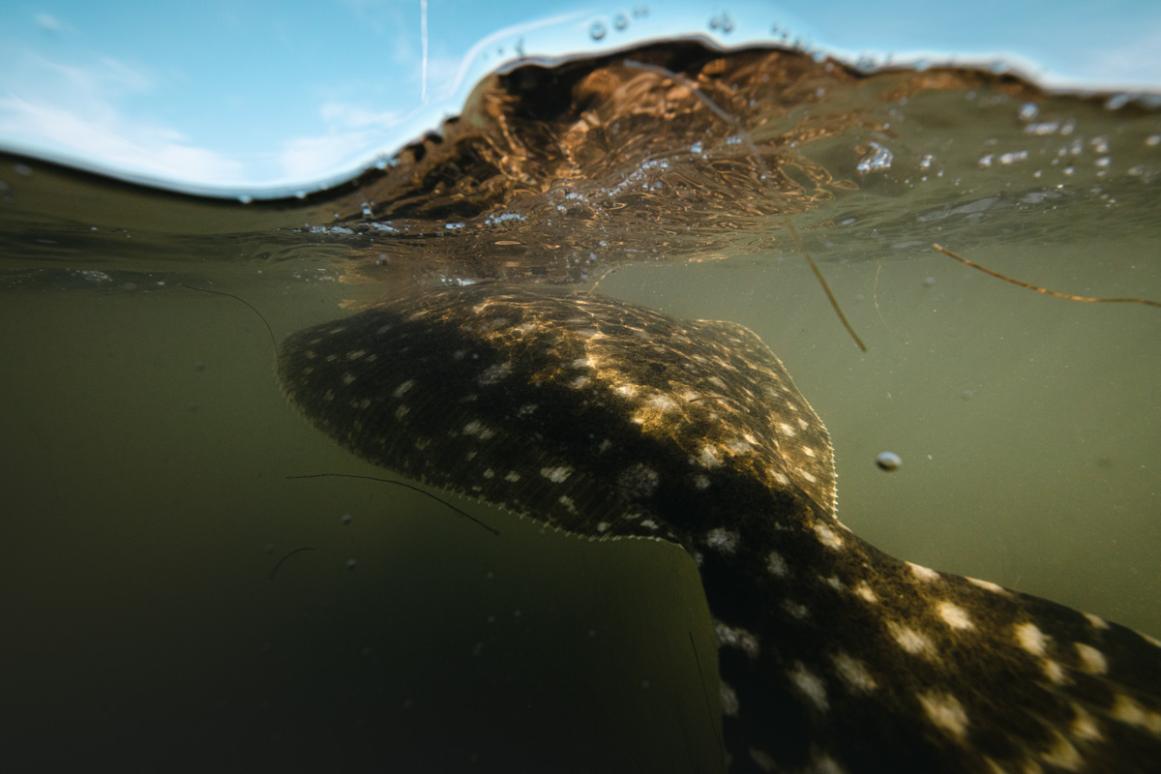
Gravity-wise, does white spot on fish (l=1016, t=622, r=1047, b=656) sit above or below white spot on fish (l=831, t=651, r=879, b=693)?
above

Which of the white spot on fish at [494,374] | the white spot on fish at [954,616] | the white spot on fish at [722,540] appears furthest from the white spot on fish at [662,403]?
the white spot on fish at [954,616]

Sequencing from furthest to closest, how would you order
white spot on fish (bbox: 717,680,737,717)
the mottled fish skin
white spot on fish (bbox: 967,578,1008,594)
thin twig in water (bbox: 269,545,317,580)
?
thin twig in water (bbox: 269,545,317,580) < white spot on fish (bbox: 967,578,1008,594) < white spot on fish (bbox: 717,680,737,717) < the mottled fish skin

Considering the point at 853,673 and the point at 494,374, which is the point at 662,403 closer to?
the point at 494,374

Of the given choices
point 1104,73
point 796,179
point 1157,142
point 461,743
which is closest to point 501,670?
point 461,743

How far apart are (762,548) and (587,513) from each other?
0.94m

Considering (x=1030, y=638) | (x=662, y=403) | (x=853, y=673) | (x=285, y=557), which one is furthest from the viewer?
(x=285, y=557)

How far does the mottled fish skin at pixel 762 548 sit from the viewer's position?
167 cm

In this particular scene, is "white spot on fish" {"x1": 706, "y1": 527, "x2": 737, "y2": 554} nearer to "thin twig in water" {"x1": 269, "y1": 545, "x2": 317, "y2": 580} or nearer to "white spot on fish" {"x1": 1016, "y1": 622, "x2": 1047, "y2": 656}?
"white spot on fish" {"x1": 1016, "y1": 622, "x2": 1047, "y2": 656}

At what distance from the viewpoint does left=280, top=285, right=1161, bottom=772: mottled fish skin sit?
1670mm

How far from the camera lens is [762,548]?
7.15ft

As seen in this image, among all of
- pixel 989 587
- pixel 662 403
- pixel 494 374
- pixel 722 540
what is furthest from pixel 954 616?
pixel 494 374

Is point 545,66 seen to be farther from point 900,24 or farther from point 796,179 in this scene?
point 796,179

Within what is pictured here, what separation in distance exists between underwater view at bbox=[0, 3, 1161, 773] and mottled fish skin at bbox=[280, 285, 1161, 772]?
0.5 inches

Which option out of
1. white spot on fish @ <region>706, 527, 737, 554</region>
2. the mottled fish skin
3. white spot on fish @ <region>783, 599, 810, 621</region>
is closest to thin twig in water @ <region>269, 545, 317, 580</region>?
the mottled fish skin
